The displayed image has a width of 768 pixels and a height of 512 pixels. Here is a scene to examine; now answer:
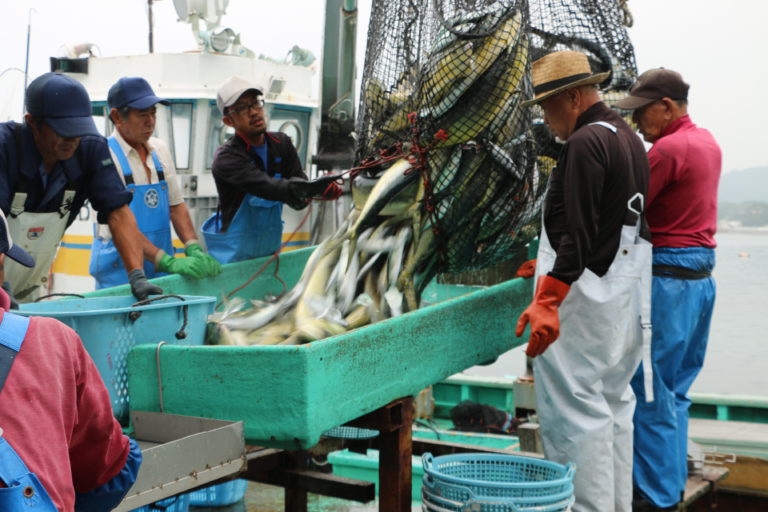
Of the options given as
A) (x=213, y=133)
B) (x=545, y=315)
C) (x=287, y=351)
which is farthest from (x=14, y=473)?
(x=213, y=133)

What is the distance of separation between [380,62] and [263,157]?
2.64ft

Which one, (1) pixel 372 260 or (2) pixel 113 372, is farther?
(1) pixel 372 260

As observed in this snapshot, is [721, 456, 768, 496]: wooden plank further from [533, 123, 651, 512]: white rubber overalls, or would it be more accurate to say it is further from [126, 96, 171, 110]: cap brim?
[126, 96, 171, 110]: cap brim

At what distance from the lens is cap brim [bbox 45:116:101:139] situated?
319 centimetres

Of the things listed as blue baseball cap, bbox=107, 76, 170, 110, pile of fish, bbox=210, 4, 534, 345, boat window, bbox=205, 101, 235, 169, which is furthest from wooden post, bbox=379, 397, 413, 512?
boat window, bbox=205, 101, 235, 169

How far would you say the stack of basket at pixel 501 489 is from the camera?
293 cm

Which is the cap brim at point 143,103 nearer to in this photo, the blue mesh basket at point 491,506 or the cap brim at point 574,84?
the cap brim at point 574,84

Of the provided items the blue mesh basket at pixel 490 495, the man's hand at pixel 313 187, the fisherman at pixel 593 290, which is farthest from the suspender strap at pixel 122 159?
the blue mesh basket at pixel 490 495

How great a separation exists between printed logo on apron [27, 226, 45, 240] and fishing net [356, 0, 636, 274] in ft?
4.83

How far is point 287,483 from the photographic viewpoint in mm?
4445

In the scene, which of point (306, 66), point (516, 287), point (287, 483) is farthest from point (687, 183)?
point (306, 66)

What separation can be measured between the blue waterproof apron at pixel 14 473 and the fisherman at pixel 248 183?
2759 mm

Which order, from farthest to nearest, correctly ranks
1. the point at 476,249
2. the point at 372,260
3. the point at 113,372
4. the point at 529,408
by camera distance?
the point at 529,408
the point at 476,249
the point at 372,260
the point at 113,372

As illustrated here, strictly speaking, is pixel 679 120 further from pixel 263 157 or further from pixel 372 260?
pixel 263 157
